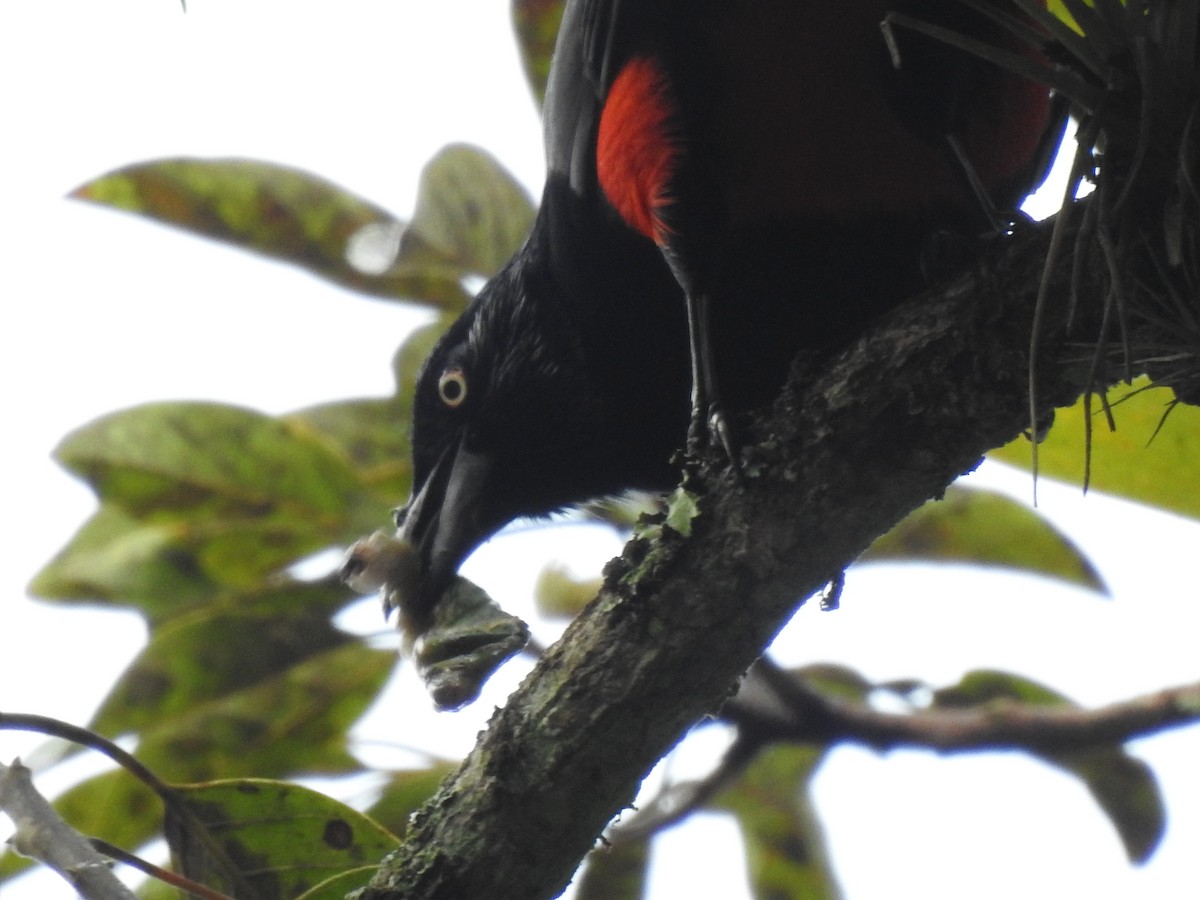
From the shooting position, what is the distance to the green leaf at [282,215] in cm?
436

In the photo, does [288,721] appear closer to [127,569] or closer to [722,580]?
[127,569]

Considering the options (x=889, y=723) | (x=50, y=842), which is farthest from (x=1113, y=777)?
(x=50, y=842)

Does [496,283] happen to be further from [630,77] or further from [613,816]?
[613,816]

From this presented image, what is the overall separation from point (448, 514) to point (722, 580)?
167cm

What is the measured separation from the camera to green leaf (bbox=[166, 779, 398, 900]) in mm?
2473

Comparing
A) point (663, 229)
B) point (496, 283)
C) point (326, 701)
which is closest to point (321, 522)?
point (326, 701)

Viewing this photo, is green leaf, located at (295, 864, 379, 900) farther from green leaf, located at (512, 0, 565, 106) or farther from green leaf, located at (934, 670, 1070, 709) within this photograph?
green leaf, located at (512, 0, 565, 106)

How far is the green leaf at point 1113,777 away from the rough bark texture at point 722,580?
2.24 meters

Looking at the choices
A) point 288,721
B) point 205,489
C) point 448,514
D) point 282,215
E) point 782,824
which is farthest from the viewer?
point 782,824

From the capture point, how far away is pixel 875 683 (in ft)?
13.4

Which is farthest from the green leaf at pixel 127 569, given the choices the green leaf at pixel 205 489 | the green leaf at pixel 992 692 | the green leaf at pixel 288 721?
the green leaf at pixel 992 692

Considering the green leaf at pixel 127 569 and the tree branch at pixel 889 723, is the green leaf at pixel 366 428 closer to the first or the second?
the green leaf at pixel 127 569

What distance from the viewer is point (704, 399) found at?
2396 millimetres

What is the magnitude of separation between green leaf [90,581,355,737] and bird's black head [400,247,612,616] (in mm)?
580
